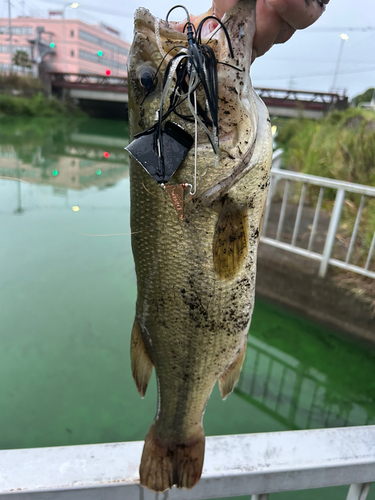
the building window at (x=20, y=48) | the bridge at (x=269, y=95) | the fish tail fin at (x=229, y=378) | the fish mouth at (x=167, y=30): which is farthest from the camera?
the building window at (x=20, y=48)

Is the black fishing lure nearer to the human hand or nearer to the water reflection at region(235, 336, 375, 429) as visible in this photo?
the human hand

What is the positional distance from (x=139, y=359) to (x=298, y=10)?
821 millimetres

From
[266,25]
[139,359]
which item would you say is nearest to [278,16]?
[266,25]

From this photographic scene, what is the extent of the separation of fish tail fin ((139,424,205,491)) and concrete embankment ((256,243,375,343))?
2558 millimetres

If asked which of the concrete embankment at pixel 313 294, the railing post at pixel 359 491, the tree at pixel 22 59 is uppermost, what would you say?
the tree at pixel 22 59

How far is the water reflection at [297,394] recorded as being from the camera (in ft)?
8.16

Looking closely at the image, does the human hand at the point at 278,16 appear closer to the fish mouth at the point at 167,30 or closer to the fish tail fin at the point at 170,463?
the fish mouth at the point at 167,30

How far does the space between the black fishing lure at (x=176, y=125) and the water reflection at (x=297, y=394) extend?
233 centimetres

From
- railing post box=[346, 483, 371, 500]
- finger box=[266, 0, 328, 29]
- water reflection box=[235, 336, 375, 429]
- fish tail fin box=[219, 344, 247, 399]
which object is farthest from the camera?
water reflection box=[235, 336, 375, 429]

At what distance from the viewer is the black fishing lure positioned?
0.62 metres

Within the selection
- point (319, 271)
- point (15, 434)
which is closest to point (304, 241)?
point (319, 271)

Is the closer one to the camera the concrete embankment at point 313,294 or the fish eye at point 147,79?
the fish eye at point 147,79

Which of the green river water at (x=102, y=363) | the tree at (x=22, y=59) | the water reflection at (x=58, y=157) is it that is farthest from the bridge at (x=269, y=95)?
the green river water at (x=102, y=363)

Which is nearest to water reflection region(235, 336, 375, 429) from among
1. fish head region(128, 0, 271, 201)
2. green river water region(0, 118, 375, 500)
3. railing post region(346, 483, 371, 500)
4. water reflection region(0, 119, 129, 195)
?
green river water region(0, 118, 375, 500)
